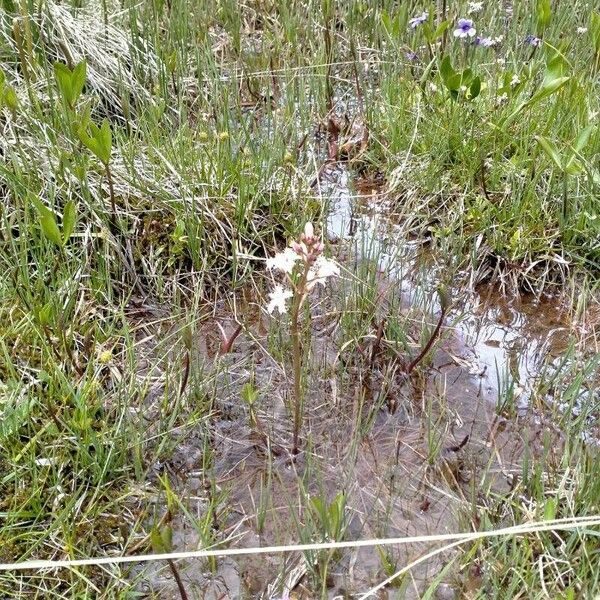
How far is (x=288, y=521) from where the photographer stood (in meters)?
1.59

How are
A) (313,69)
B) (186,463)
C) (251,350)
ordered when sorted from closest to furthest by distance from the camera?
(186,463)
(251,350)
(313,69)

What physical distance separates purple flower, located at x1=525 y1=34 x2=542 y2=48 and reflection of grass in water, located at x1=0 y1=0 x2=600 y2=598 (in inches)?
2.1

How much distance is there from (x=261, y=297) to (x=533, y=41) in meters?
1.89

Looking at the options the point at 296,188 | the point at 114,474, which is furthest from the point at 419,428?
the point at 296,188

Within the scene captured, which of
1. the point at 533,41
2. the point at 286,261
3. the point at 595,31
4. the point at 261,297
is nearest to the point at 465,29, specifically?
the point at 533,41

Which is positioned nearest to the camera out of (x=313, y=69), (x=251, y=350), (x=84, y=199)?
(x=251, y=350)

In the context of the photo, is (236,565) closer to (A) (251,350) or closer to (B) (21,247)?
(A) (251,350)

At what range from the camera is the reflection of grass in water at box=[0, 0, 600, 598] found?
157cm

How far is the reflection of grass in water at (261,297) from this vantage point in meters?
1.57

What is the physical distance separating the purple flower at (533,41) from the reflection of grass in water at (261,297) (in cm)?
5

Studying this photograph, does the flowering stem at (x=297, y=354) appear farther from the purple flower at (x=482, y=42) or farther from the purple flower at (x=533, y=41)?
the purple flower at (x=533, y=41)

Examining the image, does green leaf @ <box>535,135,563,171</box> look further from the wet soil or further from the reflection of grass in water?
the wet soil

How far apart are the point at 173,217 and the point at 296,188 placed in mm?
494

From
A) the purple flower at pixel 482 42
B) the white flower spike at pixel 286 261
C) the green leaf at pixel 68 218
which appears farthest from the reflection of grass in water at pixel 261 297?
the white flower spike at pixel 286 261
